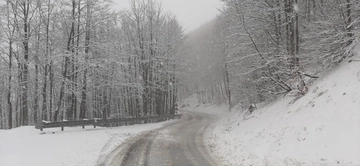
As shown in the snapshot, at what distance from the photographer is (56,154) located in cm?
1048

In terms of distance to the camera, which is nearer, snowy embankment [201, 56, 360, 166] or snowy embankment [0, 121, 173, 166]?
snowy embankment [201, 56, 360, 166]

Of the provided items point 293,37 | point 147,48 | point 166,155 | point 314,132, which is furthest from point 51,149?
point 147,48

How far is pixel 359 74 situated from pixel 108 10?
20.0 meters

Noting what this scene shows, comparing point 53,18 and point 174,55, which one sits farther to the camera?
point 174,55

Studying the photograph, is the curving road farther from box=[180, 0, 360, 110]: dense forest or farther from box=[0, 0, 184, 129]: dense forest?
box=[0, 0, 184, 129]: dense forest

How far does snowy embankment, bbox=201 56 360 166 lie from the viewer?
704cm

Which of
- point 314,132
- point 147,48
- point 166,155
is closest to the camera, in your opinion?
point 314,132

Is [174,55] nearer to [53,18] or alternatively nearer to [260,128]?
[53,18]

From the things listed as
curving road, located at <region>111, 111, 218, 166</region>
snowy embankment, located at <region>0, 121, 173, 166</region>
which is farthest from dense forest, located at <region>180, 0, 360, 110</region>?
snowy embankment, located at <region>0, 121, 173, 166</region>

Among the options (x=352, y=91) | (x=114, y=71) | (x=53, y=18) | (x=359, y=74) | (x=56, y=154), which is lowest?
(x=56, y=154)

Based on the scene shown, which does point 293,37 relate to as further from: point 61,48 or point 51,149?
point 61,48

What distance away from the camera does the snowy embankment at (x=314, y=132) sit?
7035mm

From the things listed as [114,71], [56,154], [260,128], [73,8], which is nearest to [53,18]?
[73,8]

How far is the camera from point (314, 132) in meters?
8.41
